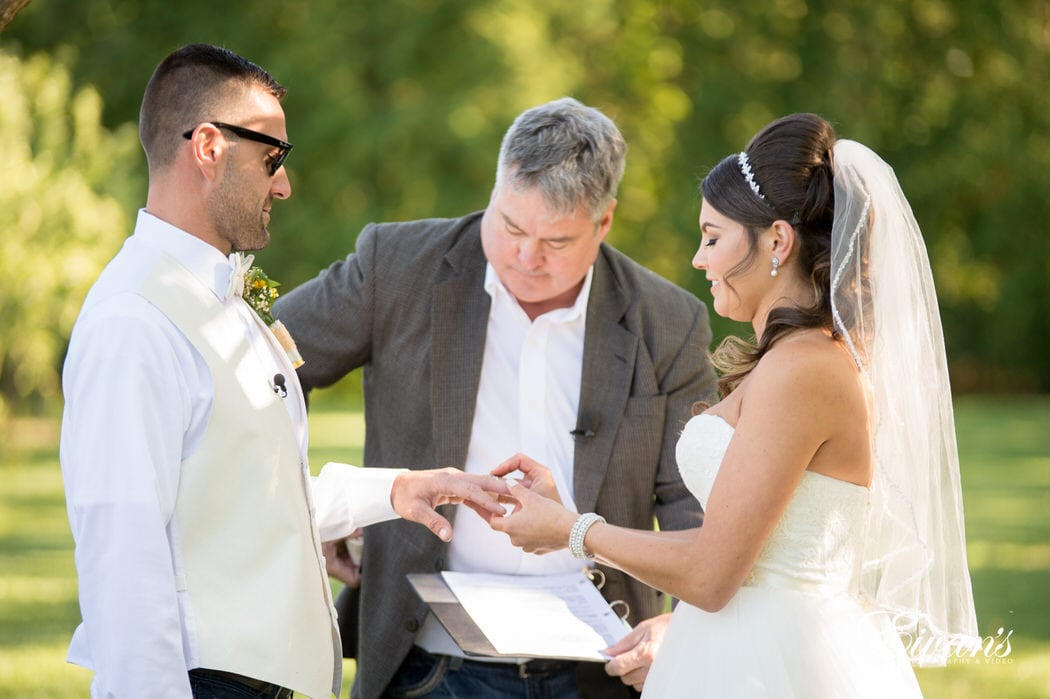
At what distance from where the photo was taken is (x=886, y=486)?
3668 mm

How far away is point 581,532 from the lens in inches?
150

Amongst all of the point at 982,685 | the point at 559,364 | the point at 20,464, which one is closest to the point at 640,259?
the point at 20,464

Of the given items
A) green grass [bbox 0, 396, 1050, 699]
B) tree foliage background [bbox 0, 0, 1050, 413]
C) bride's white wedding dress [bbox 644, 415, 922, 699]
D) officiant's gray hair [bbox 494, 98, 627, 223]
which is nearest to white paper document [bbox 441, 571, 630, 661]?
bride's white wedding dress [bbox 644, 415, 922, 699]

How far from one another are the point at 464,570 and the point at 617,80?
34525 millimetres

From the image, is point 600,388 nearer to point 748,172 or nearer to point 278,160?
point 748,172

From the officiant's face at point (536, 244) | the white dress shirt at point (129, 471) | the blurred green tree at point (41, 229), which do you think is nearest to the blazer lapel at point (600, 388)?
the officiant's face at point (536, 244)

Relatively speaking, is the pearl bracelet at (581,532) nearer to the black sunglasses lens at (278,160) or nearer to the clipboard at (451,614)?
the clipboard at (451,614)

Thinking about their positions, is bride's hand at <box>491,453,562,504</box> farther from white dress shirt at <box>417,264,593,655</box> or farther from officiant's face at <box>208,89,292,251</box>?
officiant's face at <box>208,89,292,251</box>

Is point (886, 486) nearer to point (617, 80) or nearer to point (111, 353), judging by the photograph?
point (111, 353)

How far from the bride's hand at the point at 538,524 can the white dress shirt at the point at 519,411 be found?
0.62 meters

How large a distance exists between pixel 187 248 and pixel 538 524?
1299 millimetres

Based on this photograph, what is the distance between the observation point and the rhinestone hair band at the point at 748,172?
368cm

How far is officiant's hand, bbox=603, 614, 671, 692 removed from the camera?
4.07 meters

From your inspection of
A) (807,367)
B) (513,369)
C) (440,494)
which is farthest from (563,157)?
(807,367)
